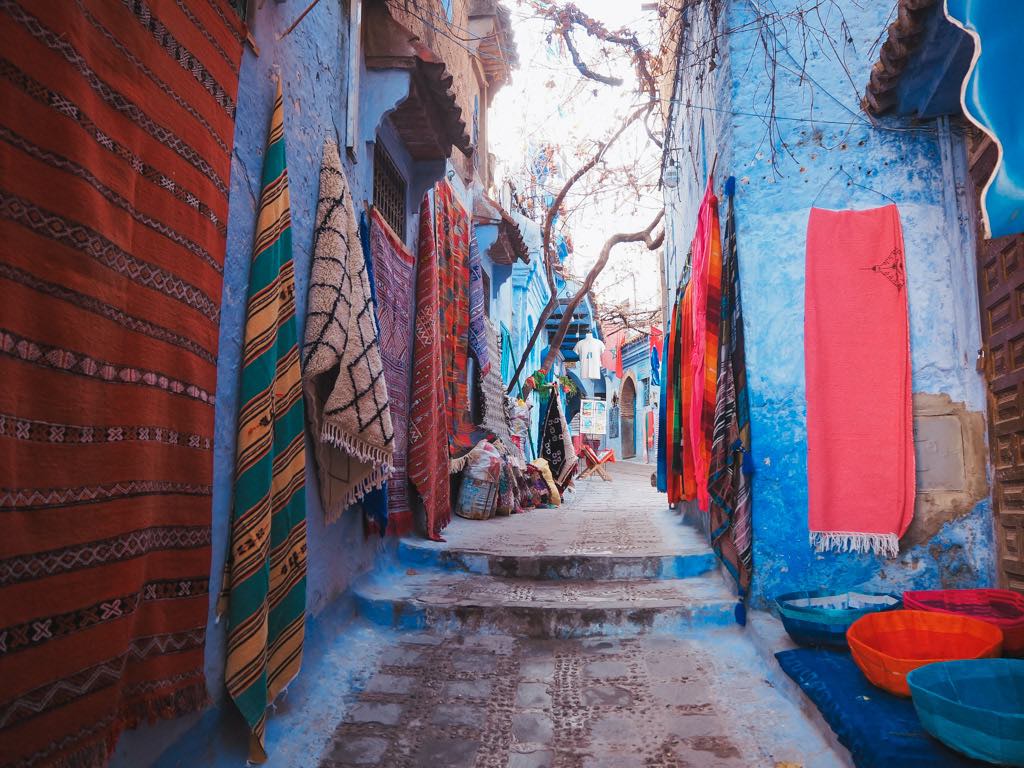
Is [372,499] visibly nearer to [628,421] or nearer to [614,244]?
[614,244]

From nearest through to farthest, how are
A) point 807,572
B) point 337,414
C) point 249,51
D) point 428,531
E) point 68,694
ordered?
point 68,694 → point 249,51 → point 337,414 → point 807,572 → point 428,531

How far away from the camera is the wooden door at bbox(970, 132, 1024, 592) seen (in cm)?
308

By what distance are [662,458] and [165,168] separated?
248 inches

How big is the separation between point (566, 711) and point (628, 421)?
1059 inches

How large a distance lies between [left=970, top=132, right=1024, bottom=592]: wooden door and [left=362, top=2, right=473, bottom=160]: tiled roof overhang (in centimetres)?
315

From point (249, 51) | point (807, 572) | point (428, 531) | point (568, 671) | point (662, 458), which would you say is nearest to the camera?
point (249, 51)

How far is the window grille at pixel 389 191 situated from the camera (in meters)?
4.57

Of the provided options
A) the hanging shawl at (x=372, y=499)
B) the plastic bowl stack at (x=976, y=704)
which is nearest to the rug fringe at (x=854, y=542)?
the plastic bowl stack at (x=976, y=704)

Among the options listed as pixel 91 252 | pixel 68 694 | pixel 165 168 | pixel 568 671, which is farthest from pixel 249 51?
pixel 568 671

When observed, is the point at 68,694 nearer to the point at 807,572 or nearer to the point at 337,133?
the point at 337,133

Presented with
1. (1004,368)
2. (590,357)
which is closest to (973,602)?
(1004,368)

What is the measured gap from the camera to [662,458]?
733 cm

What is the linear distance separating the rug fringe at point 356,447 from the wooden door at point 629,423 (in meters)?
26.0

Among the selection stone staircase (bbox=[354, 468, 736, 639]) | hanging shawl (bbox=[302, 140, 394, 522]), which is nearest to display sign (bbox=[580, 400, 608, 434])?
stone staircase (bbox=[354, 468, 736, 639])
